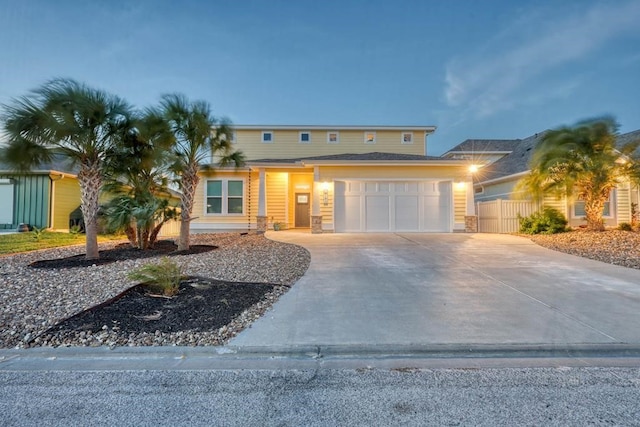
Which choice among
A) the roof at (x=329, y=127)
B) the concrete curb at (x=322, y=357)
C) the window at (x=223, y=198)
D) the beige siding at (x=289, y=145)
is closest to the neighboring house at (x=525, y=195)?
the roof at (x=329, y=127)

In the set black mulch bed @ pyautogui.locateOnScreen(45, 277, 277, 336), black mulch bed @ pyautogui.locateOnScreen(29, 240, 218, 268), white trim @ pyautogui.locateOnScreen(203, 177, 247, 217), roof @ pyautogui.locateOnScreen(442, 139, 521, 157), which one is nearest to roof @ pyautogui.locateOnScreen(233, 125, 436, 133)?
white trim @ pyautogui.locateOnScreen(203, 177, 247, 217)

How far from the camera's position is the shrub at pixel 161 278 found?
4.57m

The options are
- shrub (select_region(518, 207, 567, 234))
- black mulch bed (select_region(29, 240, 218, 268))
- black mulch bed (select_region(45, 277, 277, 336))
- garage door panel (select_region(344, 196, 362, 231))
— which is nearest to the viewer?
black mulch bed (select_region(45, 277, 277, 336))

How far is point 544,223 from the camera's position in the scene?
39.7 ft

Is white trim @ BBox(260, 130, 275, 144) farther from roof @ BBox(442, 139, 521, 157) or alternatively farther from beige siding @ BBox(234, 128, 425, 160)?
roof @ BBox(442, 139, 521, 157)

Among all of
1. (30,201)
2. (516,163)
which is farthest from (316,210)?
(30,201)

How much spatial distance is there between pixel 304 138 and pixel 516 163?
11692 millimetres

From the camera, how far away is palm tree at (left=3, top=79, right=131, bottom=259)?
6.35 metres

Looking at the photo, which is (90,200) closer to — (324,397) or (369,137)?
(324,397)

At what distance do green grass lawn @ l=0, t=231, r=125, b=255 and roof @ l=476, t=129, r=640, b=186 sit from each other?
58.9 ft

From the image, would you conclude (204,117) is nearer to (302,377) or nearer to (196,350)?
(196,350)

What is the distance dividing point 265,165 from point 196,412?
12.4 metres

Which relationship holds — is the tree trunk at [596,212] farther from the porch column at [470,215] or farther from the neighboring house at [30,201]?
the neighboring house at [30,201]

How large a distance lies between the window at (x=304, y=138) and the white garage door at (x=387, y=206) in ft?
16.1
